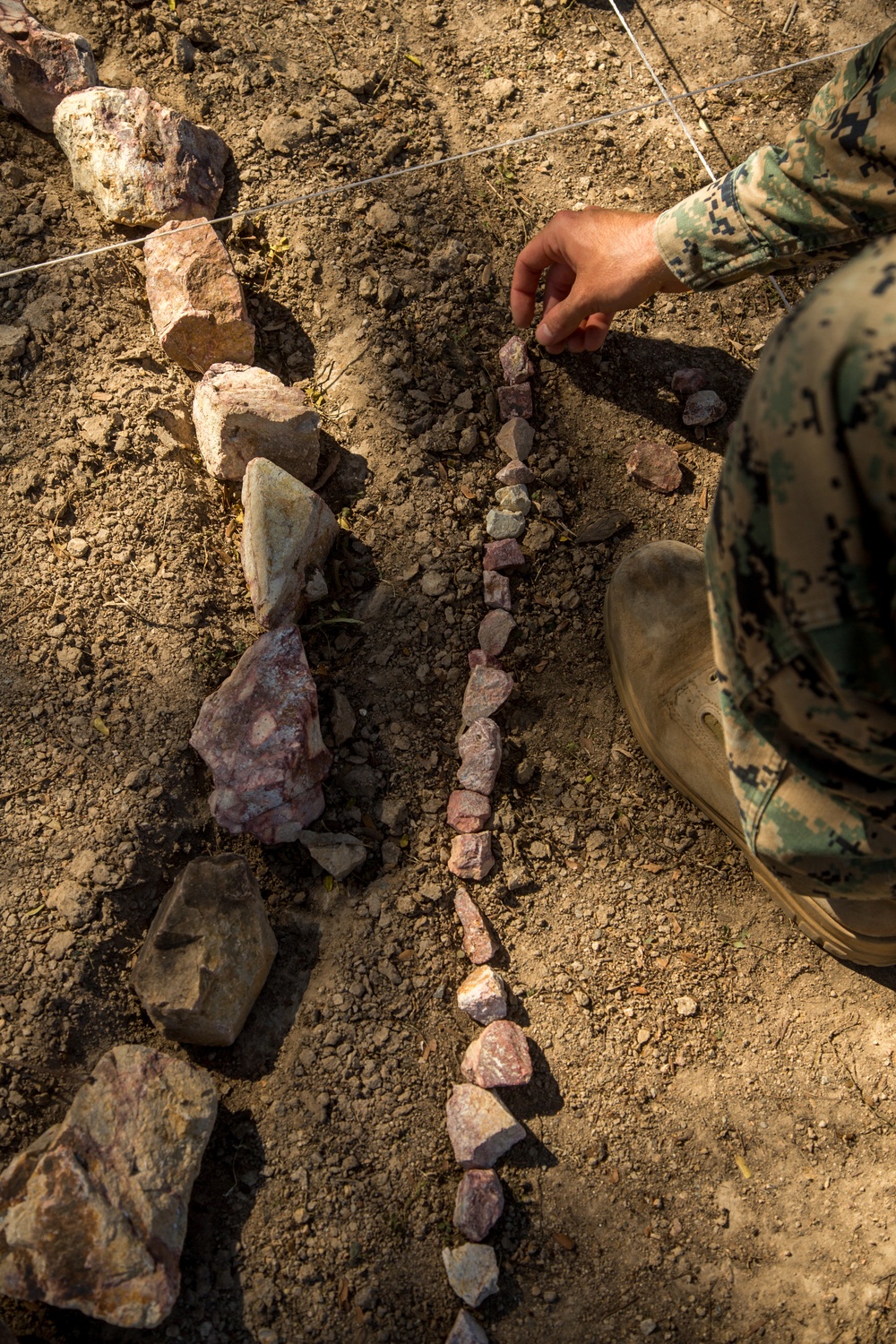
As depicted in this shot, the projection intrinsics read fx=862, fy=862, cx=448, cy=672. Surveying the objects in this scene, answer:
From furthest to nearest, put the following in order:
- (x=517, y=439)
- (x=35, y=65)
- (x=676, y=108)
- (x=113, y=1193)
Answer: (x=676, y=108) < (x=35, y=65) < (x=517, y=439) < (x=113, y=1193)

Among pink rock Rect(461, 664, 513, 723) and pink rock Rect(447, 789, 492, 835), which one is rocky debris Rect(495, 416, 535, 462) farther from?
pink rock Rect(447, 789, 492, 835)

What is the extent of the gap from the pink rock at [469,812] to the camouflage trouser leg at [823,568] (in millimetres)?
606

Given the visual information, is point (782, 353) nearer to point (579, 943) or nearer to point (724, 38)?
point (579, 943)

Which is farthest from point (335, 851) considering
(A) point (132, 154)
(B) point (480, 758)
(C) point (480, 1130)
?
(A) point (132, 154)

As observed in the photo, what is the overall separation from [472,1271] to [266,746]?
1009mm

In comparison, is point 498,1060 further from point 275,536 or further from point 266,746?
point 275,536

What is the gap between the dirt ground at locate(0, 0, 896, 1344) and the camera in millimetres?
1552

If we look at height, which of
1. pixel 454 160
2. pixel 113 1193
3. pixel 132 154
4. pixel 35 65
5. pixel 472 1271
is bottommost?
pixel 472 1271

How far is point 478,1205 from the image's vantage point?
153 cm

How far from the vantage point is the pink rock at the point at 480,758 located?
6.07ft

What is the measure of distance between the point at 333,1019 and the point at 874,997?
3.70 ft

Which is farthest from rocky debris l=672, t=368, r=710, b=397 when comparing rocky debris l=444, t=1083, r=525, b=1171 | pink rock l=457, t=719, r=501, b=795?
rocky debris l=444, t=1083, r=525, b=1171

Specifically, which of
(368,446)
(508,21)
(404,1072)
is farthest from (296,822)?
(508,21)

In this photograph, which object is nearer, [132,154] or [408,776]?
[408,776]
